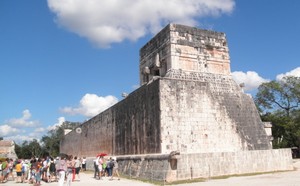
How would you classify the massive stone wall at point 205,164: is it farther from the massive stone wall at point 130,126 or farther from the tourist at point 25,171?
the tourist at point 25,171

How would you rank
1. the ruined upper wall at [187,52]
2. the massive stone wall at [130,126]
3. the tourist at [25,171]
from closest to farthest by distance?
the massive stone wall at [130,126] < the tourist at [25,171] < the ruined upper wall at [187,52]

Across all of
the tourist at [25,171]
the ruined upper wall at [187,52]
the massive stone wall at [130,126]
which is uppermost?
the ruined upper wall at [187,52]

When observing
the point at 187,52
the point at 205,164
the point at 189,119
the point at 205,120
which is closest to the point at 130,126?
the point at 189,119

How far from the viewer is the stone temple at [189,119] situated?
1183 cm

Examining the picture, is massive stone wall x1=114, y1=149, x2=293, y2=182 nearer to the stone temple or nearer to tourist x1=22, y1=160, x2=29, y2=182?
the stone temple

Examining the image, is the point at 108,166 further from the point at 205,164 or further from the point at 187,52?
the point at 187,52

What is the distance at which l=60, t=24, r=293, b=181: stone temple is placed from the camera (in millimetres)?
11828

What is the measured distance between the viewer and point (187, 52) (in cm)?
1565

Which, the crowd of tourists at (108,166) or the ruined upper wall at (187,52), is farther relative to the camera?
the ruined upper wall at (187,52)

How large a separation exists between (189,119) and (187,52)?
421 cm

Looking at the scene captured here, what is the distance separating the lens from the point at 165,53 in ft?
51.6

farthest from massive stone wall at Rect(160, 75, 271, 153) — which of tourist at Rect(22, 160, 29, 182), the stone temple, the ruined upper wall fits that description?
tourist at Rect(22, 160, 29, 182)

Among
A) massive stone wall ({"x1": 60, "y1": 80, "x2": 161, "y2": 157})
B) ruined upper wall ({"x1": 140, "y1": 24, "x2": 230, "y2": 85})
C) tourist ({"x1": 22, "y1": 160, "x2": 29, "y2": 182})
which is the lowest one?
tourist ({"x1": 22, "y1": 160, "x2": 29, "y2": 182})

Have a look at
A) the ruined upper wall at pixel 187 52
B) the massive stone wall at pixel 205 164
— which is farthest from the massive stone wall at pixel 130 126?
the ruined upper wall at pixel 187 52
